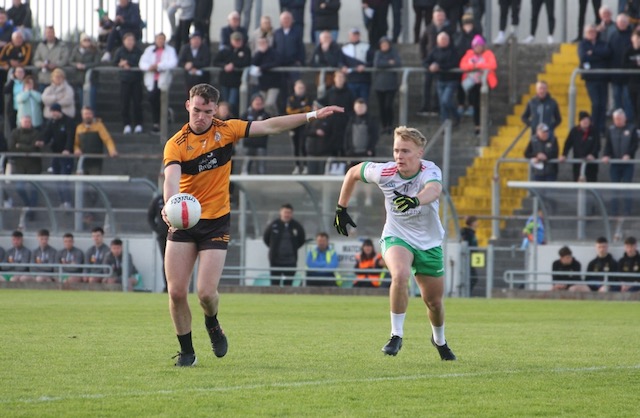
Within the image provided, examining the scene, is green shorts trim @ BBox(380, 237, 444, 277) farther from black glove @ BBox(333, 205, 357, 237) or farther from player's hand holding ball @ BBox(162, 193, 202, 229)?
player's hand holding ball @ BBox(162, 193, 202, 229)

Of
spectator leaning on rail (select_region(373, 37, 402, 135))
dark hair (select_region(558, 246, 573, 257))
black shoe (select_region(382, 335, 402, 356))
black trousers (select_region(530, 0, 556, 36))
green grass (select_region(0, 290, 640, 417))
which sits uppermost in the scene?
black trousers (select_region(530, 0, 556, 36))

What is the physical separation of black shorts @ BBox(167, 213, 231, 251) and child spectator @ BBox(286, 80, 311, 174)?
1545 centimetres

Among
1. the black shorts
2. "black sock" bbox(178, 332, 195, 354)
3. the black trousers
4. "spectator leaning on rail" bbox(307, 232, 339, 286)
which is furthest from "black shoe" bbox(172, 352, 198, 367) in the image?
the black trousers

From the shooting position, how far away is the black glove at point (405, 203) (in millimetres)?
10641

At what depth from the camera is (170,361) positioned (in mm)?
10711

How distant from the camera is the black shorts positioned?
1042 centimetres

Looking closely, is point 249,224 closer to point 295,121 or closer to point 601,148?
point 601,148

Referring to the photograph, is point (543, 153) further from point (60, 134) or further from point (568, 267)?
point (60, 134)

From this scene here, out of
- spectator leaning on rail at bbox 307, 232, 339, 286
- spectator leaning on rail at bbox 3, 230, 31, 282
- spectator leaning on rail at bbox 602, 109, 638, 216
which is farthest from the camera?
spectator leaning on rail at bbox 3, 230, 31, 282

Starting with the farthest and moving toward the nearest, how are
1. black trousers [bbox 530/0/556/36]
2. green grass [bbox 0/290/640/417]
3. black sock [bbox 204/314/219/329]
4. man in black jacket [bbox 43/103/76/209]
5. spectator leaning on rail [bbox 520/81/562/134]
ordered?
black trousers [bbox 530/0/556/36] → man in black jacket [bbox 43/103/76/209] → spectator leaning on rail [bbox 520/81/562/134] → black sock [bbox 204/314/219/329] → green grass [bbox 0/290/640/417]

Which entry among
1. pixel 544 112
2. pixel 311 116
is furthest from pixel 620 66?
pixel 311 116

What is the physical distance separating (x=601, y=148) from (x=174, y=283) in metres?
18.1

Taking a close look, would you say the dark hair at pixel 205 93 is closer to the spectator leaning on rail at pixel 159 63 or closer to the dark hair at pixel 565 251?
the dark hair at pixel 565 251

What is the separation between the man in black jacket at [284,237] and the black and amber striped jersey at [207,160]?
1379cm
